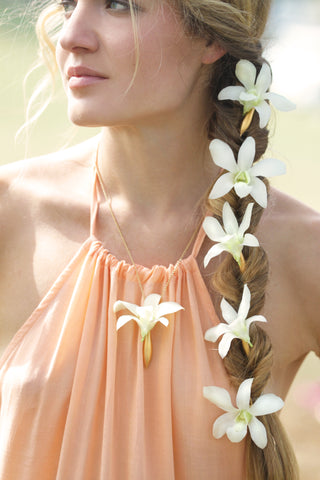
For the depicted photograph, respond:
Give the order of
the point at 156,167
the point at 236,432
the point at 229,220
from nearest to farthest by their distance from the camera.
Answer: the point at 236,432 < the point at 229,220 < the point at 156,167

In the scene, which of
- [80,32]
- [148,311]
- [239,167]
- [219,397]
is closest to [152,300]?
[148,311]

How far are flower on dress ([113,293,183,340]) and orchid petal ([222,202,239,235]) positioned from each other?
209 millimetres

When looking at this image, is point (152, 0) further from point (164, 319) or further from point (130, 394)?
point (130, 394)

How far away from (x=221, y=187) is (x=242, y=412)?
51cm

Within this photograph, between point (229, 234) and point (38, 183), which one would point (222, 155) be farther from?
point (38, 183)

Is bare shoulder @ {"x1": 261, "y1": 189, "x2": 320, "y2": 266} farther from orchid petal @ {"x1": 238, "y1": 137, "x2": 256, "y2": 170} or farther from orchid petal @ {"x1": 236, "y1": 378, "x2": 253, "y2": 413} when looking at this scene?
orchid petal @ {"x1": 236, "y1": 378, "x2": 253, "y2": 413}

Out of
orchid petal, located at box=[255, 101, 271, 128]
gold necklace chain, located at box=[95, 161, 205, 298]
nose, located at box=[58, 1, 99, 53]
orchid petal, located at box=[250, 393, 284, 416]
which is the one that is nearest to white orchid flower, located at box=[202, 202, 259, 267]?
gold necklace chain, located at box=[95, 161, 205, 298]

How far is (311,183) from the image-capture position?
7.74 m

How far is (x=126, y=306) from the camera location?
193cm

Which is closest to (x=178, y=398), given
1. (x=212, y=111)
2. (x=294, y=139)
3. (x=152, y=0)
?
(x=212, y=111)

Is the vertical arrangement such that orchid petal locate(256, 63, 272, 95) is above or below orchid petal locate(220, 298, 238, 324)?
above

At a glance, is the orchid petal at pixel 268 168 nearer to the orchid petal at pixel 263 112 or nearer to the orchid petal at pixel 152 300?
the orchid petal at pixel 263 112

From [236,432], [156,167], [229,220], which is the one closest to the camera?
[236,432]

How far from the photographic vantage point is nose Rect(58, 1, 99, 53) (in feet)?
6.21
